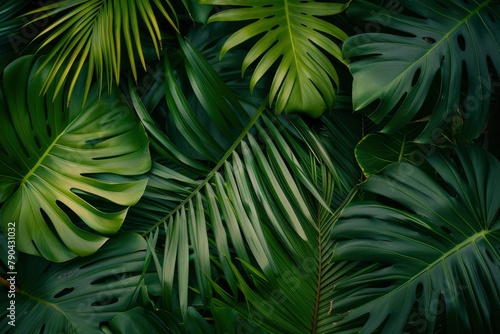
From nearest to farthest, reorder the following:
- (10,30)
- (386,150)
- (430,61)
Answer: (430,61)
(386,150)
(10,30)

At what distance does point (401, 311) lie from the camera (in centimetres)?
120

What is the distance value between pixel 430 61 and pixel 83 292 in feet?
3.30

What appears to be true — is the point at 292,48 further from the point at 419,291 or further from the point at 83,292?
the point at 83,292

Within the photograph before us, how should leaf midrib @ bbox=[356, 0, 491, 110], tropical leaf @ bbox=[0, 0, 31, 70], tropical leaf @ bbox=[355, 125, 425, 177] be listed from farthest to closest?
tropical leaf @ bbox=[0, 0, 31, 70] < tropical leaf @ bbox=[355, 125, 425, 177] < leaf midrib @ bbox=[356, 0, 491, 110]

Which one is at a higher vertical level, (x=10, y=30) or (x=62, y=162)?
(x=10, y=30)

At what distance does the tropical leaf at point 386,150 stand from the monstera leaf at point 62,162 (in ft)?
1.72

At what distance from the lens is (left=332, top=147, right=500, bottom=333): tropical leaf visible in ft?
3.93

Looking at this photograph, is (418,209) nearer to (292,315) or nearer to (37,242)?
(292,315)

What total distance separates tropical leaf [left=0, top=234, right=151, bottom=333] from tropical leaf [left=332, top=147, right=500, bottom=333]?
1.68 feet

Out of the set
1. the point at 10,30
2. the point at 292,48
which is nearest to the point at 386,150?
the point at 292,48

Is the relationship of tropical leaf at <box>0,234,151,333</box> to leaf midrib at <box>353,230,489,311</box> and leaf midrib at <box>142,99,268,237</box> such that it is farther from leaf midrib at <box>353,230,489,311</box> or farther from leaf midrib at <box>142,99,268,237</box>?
leaf midrib at <box>353,230,489,311</box>

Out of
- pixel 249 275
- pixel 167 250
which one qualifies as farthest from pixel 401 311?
pixel 167 250

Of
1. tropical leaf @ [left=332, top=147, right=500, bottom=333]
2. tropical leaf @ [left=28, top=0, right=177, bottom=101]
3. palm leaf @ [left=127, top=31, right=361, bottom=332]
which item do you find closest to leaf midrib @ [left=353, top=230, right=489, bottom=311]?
tropical leaf @ [left=332, top=147, right=500, bottom=333]

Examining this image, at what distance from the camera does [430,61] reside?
3.93 feet
